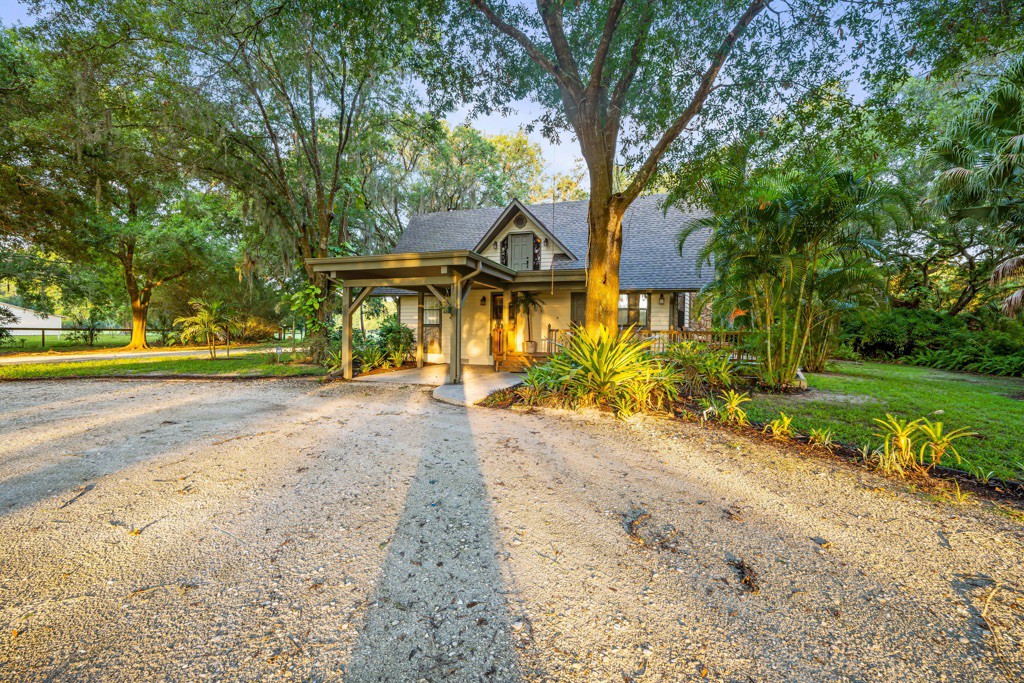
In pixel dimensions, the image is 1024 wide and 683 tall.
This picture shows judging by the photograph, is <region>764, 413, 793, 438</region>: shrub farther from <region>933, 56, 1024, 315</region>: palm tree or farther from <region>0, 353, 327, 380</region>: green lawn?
<region>0, 353, 327, 380</region>: green lawn

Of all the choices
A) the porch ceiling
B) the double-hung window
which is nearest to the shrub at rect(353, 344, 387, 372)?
the porch ceiling

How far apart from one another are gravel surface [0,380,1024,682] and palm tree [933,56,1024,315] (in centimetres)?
836

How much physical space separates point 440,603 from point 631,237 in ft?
47.2

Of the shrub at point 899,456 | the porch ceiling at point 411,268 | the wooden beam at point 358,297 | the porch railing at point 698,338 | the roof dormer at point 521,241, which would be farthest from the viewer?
the roof dormer at point 521,241

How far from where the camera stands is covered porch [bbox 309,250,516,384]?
865 centimetres

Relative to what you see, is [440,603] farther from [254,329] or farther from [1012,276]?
[254,329]

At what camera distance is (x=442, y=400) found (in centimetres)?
748

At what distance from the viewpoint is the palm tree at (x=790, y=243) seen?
265 inches

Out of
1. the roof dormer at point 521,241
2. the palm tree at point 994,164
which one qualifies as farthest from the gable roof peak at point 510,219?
the palm tree at point 994,164

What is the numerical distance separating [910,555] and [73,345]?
28054 mm

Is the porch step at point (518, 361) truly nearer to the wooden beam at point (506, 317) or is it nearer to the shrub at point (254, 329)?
the wooden beam at point (506, 317)

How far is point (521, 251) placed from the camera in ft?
44.1

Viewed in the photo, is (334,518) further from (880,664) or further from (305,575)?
(880,664)

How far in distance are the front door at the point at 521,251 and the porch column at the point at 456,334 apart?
15.3ft
